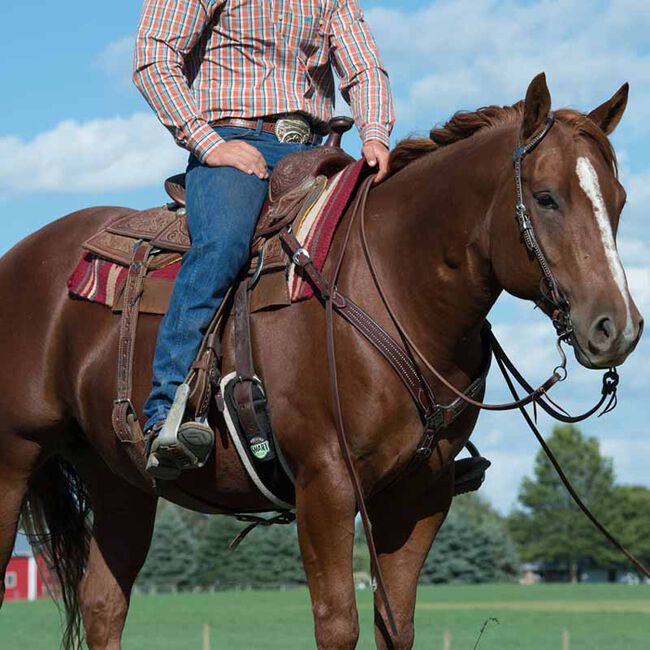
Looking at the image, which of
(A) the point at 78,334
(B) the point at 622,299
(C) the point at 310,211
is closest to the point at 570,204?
(B) the point at 622,299

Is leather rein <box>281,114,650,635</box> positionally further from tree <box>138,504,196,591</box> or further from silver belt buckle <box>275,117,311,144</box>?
tree <box>138,504,196,591</box>

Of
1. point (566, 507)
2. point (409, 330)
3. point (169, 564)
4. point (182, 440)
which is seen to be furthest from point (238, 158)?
point (566, 507)

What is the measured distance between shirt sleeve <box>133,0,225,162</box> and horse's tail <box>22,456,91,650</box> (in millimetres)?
2974

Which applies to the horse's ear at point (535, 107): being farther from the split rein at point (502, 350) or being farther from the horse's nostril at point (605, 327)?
the horse's nostril at point (605, 327)

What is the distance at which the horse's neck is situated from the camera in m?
6.65

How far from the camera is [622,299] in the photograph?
19.3 ft

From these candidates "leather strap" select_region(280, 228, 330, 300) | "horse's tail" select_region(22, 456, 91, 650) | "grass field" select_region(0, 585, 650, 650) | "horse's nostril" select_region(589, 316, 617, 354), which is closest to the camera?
"horse's nostril" select_region(589, 316, 617, 354)

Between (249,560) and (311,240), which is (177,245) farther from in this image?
(249,560)

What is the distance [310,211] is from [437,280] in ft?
2.92

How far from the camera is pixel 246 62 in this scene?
7.79 meters

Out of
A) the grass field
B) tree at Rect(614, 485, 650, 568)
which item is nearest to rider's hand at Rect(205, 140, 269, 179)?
the grass field

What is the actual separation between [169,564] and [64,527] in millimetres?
86105

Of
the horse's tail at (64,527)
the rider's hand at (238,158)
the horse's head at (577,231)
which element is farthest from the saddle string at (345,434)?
the horse's tail at (64,527)

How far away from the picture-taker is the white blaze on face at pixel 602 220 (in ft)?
19.5
